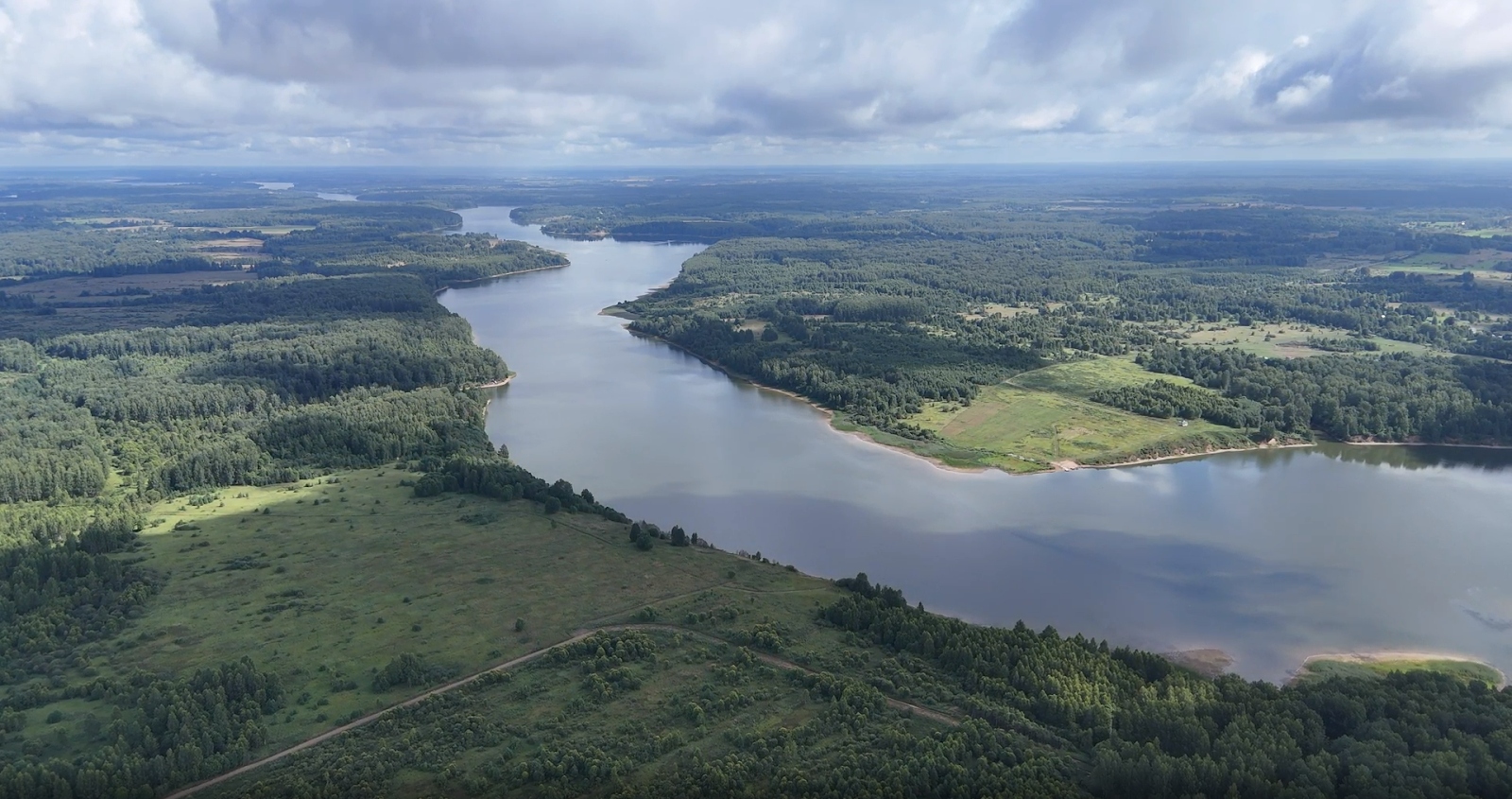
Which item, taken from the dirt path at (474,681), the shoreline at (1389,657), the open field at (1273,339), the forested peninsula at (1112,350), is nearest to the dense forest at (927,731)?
the dirt path at (474,681)

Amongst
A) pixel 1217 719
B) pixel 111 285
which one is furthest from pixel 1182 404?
pixel 111 285

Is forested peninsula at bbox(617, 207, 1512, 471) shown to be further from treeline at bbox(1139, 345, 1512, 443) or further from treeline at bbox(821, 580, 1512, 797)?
treeline at bbox(821, 580, 1512, 797)

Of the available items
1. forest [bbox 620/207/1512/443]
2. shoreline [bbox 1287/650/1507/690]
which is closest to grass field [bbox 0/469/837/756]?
shoreline [bbox 1287/650/1507/690]

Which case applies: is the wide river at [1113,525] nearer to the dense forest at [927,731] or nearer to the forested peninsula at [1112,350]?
the forested peninsula at [1112,350]

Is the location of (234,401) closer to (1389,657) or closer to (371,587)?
(371,587)

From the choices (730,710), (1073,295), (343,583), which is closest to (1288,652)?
(730,710)

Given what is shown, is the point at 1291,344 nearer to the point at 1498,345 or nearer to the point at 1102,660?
the point at 1498,345
